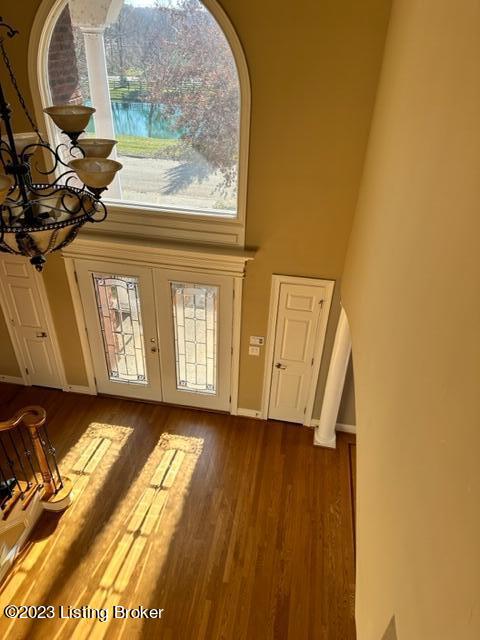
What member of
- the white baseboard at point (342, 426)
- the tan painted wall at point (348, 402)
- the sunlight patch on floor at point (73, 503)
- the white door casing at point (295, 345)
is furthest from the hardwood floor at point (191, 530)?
the white door casing at point (295, 345)

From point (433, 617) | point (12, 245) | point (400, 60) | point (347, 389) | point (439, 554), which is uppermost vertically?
point (400, 60)

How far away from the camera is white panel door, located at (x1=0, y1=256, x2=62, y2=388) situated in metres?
5.20

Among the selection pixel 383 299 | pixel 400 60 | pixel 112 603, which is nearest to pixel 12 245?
pixel 383 299

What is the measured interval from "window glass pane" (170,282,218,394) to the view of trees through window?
3.33ft

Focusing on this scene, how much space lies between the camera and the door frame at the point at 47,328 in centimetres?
525

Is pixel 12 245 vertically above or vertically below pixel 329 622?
above

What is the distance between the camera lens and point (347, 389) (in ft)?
17.5

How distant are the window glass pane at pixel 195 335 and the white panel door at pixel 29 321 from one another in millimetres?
1749

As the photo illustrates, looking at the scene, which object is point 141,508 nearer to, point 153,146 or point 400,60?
point 153,146

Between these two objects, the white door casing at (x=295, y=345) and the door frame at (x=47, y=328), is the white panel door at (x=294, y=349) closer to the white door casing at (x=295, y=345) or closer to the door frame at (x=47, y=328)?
the white door casing at (x=295, y=345)

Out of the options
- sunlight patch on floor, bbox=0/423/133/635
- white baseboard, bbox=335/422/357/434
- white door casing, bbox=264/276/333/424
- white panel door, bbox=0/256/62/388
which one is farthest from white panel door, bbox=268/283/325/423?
white panel door, bbox=0/256/62/388

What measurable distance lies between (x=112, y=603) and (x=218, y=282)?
3265 millimetres

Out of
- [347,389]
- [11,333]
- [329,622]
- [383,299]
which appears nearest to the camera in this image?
[383,299]

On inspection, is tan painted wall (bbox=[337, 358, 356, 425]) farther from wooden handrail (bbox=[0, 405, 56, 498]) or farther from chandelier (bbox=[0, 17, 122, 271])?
chandelier (bbox=[0, 17, 122, 271])
